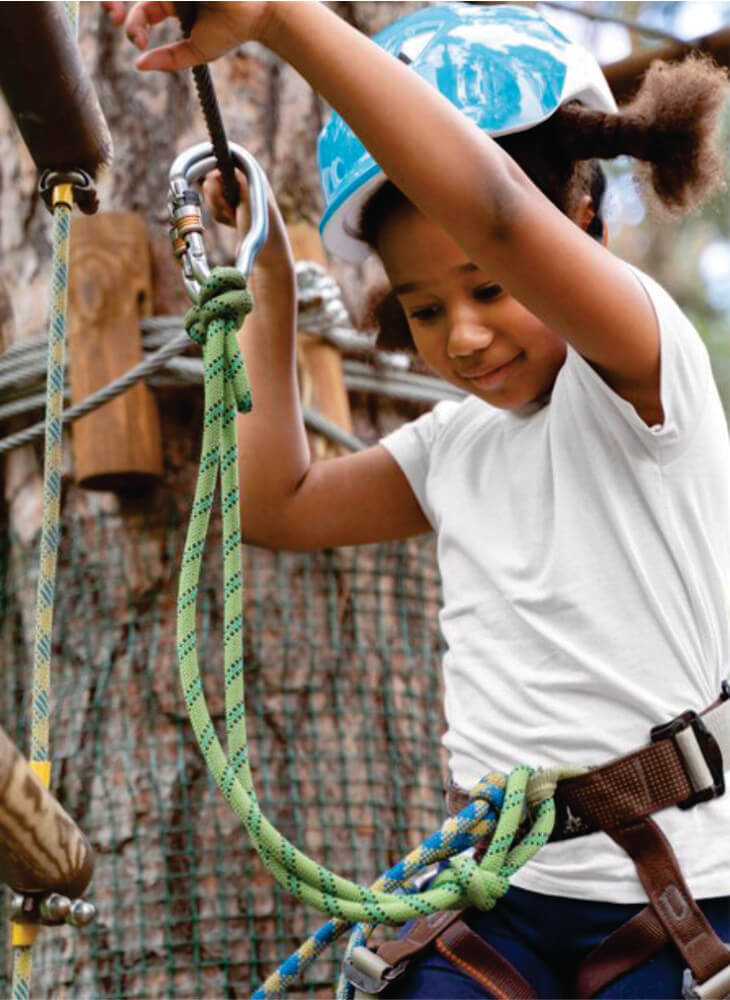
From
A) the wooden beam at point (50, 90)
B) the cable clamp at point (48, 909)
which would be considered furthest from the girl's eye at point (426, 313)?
the cable clamp at point (48, 909)

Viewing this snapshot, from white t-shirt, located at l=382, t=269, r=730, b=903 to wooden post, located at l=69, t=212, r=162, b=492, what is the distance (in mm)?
625

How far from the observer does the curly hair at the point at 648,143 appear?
1447 mm

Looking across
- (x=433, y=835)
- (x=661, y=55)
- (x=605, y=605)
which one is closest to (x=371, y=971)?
(x=433, y=835)

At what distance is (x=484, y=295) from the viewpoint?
54.6 inches

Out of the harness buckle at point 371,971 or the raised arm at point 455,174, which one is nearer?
the raised arm at point 455,174

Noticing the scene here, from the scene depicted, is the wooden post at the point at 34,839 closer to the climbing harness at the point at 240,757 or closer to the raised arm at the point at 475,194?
the climbing harness at the point at 240,757

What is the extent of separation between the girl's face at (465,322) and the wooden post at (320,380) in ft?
1.49

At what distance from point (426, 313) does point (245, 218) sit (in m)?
0.23

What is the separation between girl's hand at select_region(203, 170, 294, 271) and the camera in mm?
1524

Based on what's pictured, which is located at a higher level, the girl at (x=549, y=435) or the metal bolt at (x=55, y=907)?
the girl at (x=549, y=435)

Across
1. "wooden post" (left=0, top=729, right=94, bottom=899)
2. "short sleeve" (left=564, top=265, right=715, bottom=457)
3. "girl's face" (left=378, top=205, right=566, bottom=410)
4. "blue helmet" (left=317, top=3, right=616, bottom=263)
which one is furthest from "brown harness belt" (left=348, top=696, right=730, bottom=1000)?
"blue helmet" (left=317, top=3, right=616, bottom=263)

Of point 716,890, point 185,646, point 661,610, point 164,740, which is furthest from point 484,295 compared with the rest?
point 164,740

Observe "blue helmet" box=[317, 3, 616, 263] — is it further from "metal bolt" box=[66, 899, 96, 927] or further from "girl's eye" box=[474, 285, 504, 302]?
"metal bolt" box=[66, 899, 96, 927]

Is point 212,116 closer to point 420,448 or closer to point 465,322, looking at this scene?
point 465,322
